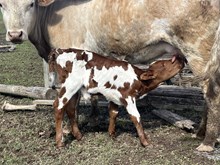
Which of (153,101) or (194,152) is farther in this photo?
(153,101)

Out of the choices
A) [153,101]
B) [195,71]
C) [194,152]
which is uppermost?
[195,71]

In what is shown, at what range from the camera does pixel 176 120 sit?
6.45 m

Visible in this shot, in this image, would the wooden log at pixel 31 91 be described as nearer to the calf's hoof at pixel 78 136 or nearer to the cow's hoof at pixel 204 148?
the calf's hoof at pixel 78 136

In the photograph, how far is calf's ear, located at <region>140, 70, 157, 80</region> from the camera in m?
5.60

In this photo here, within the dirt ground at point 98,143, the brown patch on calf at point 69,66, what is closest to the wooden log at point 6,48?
the dirt ground at point 98,143

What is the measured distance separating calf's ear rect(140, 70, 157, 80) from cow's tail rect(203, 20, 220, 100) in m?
0.74

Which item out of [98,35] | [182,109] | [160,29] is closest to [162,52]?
[160,29]

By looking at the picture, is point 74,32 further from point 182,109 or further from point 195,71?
point 182,109

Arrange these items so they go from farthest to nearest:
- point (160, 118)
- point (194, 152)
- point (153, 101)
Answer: point (153, 101)
point (160, 118)
point (194, 152)

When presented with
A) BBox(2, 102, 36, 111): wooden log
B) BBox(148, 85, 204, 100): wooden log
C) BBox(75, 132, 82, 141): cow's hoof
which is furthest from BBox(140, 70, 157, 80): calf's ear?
BBox(2, 102, 36, 111): wooden log

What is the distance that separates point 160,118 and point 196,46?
1969mm

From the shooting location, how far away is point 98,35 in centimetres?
615

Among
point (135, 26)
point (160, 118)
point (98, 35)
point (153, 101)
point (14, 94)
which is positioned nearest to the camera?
point (135, 26)

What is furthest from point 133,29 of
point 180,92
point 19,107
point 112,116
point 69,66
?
point 19,107
